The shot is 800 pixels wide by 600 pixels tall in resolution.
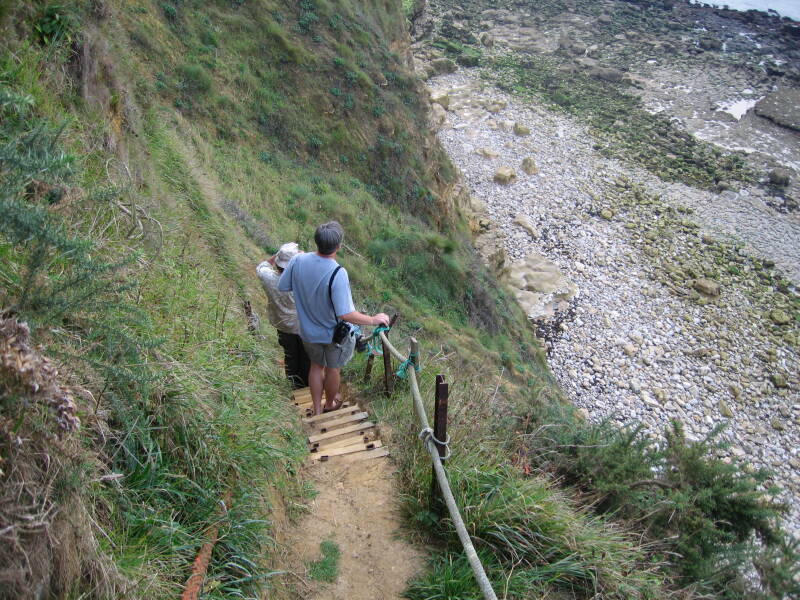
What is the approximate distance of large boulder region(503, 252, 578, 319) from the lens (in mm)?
20703

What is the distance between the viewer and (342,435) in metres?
4.99

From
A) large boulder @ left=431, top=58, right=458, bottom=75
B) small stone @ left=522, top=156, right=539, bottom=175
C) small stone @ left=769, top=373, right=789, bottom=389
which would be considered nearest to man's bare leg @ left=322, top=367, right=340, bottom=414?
small stone @ left=769, top=373, right=789, bottom=389

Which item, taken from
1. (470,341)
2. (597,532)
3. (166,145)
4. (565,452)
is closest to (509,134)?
(470,341)

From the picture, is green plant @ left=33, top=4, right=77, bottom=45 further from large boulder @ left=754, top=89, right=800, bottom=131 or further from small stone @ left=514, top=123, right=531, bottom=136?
large boulder @ left=754, top=89, right=800, bottom=131

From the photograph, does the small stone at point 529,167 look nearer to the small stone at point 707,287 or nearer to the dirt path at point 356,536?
the small stone at point 707,287

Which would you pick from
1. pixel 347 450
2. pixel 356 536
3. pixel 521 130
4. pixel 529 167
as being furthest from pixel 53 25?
pixel 521 130

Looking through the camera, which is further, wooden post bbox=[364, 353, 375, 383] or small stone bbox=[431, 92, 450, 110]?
small stone bbox=[431, 92, 450, 110]

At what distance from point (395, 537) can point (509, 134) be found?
97.6 feet

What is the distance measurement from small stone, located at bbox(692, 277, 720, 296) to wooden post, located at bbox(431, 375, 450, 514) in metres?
21.6

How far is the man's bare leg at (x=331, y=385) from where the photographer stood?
17.2 ft

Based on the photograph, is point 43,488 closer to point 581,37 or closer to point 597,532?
point 597,532

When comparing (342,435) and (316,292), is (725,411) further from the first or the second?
(316,292)

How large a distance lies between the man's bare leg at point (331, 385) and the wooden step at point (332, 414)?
0.11 meters

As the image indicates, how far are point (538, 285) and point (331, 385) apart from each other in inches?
681
